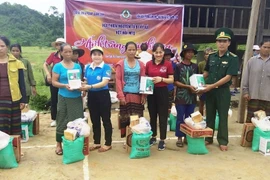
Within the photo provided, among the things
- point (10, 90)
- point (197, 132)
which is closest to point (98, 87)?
point (10, 90)

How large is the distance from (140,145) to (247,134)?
1.78 metres

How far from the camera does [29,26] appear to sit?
1185 inches

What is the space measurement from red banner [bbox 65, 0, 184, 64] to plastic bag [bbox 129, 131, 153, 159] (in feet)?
12.5

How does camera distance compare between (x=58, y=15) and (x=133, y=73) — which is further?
(x=58, y=15)

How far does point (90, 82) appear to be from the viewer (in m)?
3.91

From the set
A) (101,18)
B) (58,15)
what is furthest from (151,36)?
(58,15)

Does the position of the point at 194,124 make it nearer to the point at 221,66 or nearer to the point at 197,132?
the point at 197,132

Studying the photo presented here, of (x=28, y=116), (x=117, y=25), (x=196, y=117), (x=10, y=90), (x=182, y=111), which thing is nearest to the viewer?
(x=10, y=90)

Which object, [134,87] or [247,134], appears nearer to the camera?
[134,87]

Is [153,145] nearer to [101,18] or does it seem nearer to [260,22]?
[101,18]

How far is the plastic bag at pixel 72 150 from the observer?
364 cm

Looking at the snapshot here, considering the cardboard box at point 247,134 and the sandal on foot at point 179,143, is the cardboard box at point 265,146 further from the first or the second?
the sandal on foot at point 179,143

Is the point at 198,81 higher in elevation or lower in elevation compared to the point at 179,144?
higher

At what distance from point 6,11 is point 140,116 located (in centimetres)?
3628
